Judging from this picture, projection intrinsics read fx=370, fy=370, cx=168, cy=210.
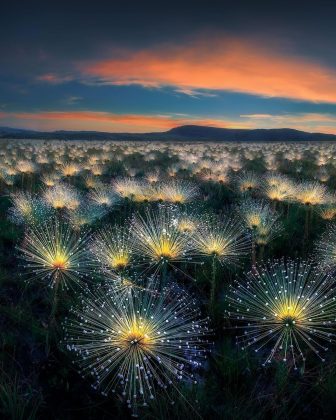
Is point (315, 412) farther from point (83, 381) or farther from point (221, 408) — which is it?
point (83, 381)

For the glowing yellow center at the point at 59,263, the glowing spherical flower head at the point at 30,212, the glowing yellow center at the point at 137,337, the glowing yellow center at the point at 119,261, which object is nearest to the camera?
the glowing yellow center at the point at 137,337

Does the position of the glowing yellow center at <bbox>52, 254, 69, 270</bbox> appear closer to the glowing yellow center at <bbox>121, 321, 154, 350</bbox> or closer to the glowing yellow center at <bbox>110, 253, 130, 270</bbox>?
the glowing yellow center at <bbox>110, 253, 130, 270</bbox>

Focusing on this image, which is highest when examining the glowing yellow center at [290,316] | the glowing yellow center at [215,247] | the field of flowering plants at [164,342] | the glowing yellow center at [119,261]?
the glowing yellow center at [215,247]

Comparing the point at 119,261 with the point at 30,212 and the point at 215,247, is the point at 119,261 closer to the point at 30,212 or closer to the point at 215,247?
the point at 215,247

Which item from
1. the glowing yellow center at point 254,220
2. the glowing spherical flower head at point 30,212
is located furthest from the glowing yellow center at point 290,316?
the glowing spherical flower head at point 30,212

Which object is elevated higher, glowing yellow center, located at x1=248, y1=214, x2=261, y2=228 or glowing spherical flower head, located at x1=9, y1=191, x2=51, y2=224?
glowing yellow center, located at x1=248, y1=214, x2=261, y2=228

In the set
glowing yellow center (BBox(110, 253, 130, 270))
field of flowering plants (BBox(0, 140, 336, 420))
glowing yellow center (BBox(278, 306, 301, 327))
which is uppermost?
glowing yellow center (BBox(110, 253, 130, 270))

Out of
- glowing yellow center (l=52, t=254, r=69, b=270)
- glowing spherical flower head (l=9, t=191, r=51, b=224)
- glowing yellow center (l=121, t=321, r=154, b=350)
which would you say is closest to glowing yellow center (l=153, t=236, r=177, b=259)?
glowing yellow center (l=52, t=254, r=69, b=270)

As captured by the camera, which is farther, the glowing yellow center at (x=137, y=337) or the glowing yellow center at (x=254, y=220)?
the glowing yellow center at (x=254, y=220)

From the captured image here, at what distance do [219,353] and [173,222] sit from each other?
1855 mm

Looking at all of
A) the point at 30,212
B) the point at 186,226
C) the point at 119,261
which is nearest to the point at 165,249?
the point at 119,261

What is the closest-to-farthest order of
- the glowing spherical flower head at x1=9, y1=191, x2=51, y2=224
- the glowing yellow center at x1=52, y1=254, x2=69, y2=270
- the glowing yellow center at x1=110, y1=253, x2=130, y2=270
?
the glowing yellow center at x1=52, y1=254, x2=69, y2=270
the glowing yellow center at x1=110, y1=253, x2=130, y2=270
the glowing spherical flower head at x1=9, y1=191, x2=51, y2=224

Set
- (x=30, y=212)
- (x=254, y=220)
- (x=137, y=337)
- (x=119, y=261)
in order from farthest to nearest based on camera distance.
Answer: (x=30, y=212) → (x=254, y=220) → (x=119, y=261) → (x=137, y=337)

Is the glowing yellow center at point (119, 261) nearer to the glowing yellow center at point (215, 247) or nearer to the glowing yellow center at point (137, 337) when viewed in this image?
the glowing yellow center at point (215, 247)
